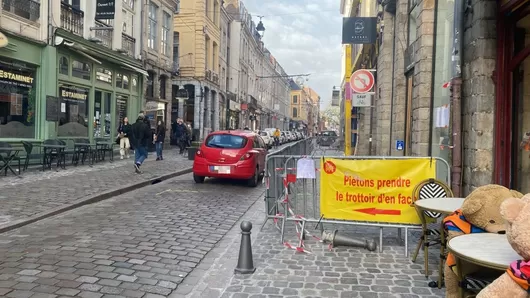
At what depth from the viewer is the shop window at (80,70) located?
16.8 metres

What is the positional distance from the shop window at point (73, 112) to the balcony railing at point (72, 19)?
207 cm

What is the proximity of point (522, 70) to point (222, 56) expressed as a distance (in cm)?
3553

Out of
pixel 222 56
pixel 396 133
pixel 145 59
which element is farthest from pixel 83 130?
pixel 222 56

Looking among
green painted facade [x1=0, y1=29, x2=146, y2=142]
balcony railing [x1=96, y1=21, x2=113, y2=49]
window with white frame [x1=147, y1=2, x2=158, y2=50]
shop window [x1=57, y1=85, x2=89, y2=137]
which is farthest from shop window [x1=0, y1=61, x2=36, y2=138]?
window with white frame [x1=147, y1=2, x2=158, y2=50]

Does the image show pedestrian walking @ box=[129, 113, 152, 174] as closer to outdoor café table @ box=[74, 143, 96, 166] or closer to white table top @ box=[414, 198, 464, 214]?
outdoor café table @ box=[74, 143, 96, 166]

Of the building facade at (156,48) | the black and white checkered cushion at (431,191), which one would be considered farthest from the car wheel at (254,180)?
the building facade at (156,48)

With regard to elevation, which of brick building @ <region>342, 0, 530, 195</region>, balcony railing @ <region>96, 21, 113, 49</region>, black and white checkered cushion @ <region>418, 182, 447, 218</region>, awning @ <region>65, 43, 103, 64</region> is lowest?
black and white checkered cushion @ <region>418, 182, 447, 218</region>

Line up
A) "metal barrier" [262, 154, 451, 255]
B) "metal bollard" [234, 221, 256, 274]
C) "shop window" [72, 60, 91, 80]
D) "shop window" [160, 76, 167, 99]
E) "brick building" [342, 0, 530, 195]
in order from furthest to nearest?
"shop window" [160, 76, 167, 99], "shop window" [72, 60, 91, 80], "metal barrier" [262, 154, 451, 255], "brick building" [342, 0, 530, 195], "metal bollard" [234, 221, 256, 274]

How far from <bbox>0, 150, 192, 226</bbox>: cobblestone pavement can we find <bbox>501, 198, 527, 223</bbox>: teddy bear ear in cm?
681

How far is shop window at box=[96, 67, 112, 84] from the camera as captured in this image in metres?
18.7

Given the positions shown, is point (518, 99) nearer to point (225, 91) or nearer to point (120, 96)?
point (120, 96)

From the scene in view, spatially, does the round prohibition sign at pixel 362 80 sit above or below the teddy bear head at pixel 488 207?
above

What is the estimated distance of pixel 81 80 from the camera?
56.9ft

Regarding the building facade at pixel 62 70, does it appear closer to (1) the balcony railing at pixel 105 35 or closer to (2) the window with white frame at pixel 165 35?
(1) the balcony railing at pixel 105 35
